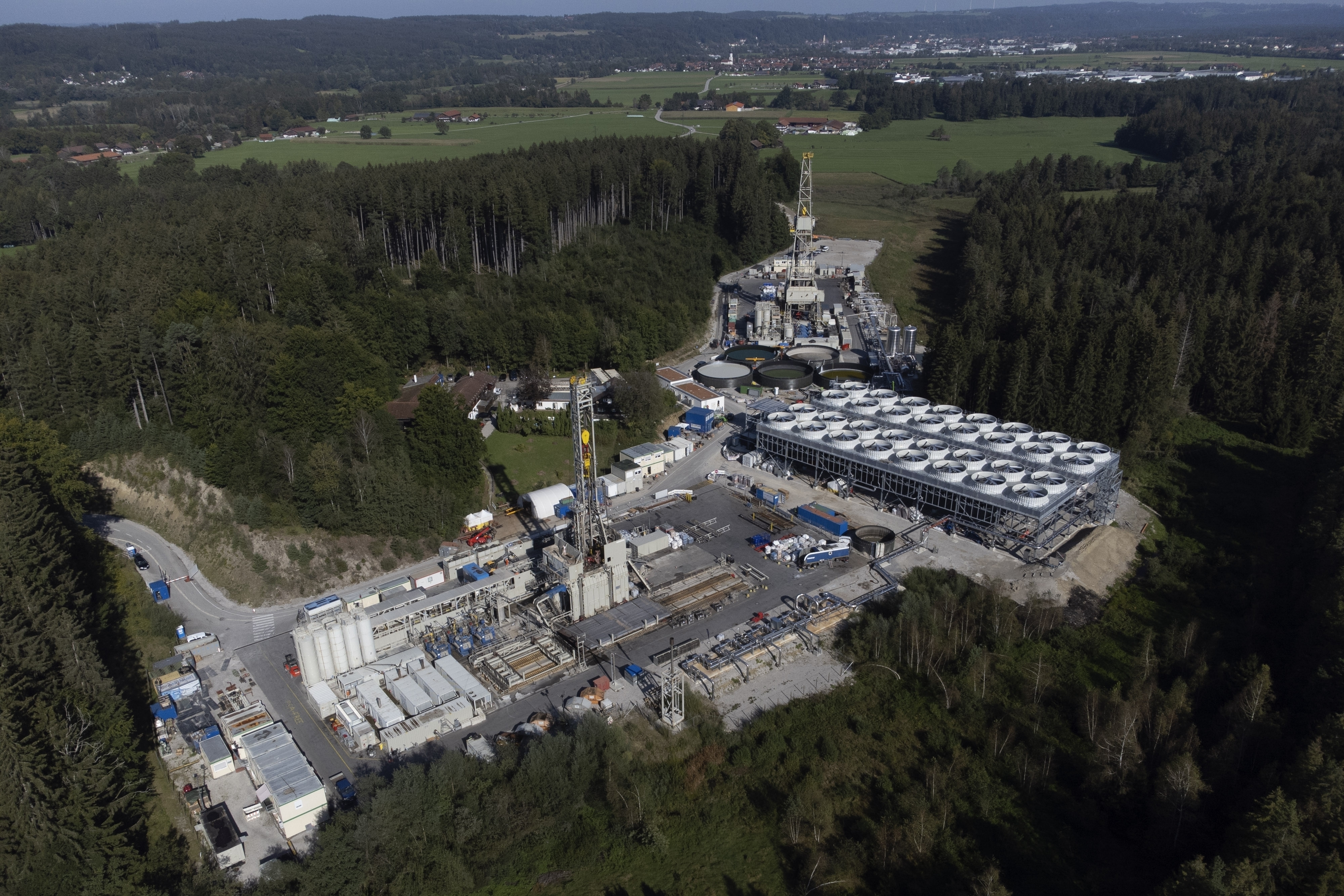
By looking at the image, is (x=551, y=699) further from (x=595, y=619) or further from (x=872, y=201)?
(x=872, y=201)

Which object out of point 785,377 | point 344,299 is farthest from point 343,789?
point 785,377

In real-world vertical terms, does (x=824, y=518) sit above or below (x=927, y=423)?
below

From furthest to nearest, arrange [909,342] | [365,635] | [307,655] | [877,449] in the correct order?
1. [909,342]
2. [877,449]
3. [365,635]
4. [307,655]

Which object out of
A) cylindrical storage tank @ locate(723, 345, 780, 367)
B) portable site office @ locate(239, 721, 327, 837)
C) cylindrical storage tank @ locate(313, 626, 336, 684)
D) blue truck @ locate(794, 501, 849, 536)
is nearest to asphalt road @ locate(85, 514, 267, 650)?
cylindrical storage tank @ locate(313, 626, 336, 684)

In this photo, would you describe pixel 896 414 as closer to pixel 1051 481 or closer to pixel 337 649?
pixel 1051 481

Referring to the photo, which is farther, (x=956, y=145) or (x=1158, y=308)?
(x=956, y=145)
